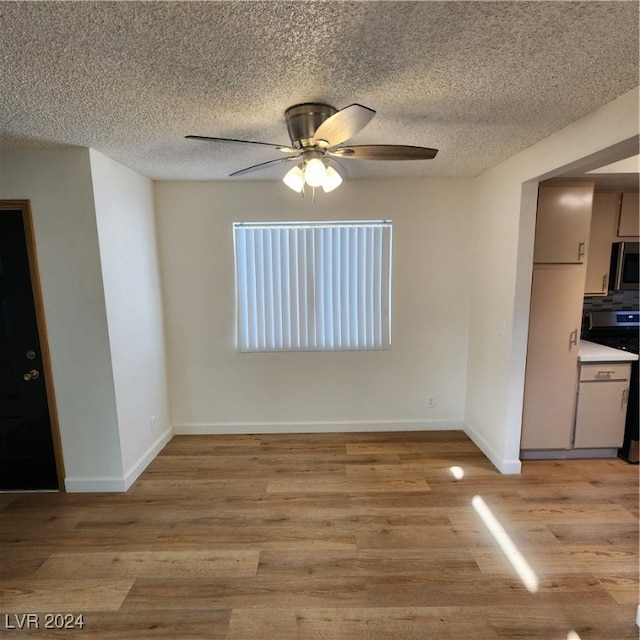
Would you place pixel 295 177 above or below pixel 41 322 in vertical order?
above

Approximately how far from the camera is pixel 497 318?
2.79 meters

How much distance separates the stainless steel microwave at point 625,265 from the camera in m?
3.00

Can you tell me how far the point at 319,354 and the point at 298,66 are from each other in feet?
7.92

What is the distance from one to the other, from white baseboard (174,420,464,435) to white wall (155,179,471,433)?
15 millimetres

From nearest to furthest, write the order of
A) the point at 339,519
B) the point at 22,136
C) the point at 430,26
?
the point at 430,26, the point at 22,136, the point at 339,519

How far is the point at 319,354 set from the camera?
3.34m

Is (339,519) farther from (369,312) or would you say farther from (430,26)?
(430,26)

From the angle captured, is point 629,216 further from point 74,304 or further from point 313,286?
point 74,304

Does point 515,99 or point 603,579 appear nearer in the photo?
point 515,99

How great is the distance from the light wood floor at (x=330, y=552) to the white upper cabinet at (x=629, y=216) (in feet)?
6.70

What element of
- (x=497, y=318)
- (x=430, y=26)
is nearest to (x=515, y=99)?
(x=430, y=26)

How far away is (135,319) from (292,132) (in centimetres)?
197

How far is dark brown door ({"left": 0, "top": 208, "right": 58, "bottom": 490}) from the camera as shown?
2.33m

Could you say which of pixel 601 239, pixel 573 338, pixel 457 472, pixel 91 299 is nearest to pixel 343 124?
pixel 91 299
